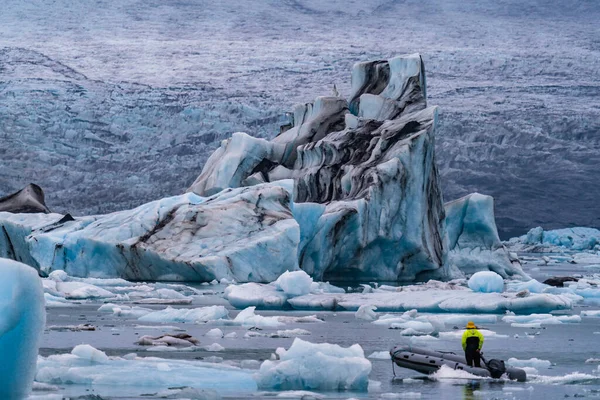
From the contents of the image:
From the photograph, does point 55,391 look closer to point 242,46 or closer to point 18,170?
point 18,170

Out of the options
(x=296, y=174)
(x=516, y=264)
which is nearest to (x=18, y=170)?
(x=296, y=174)

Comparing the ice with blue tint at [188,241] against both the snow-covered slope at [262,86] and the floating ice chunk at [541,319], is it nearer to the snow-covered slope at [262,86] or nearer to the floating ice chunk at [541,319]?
the floating ice chunk at [541,319]

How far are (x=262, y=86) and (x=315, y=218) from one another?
96.9ft

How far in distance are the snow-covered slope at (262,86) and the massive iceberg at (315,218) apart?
14828 mm

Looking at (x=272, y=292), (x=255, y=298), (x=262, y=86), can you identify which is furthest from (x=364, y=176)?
(x=262, y=86)

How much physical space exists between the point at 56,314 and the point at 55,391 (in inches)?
252

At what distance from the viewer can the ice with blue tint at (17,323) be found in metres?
5.66

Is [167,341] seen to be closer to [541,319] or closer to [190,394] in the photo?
[190,394]

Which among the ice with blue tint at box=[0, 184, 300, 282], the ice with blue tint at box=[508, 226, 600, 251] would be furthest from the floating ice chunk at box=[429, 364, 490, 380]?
the ice with blue tint at box=[508, 226, 600, 251]

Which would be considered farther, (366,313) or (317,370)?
(366,313)

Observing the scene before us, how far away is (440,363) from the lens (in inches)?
320

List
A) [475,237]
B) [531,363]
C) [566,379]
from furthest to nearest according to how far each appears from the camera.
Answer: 1. [475,237]
2. [531,363]
3. [566,379]


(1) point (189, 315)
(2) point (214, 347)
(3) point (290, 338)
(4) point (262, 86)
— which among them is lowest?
(4) point (262, 86)

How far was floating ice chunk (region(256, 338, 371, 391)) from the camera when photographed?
23.5ft
